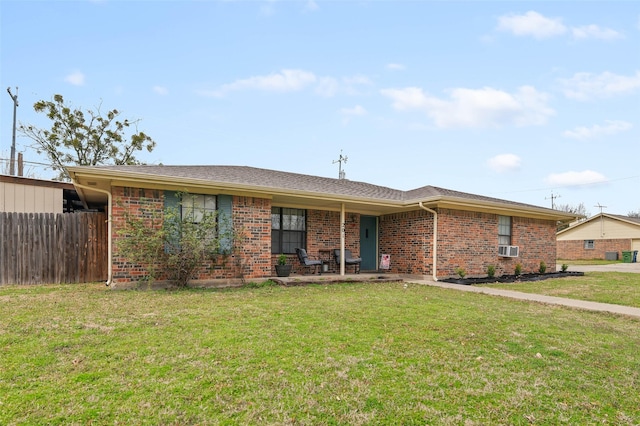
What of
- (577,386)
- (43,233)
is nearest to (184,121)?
(43,233)

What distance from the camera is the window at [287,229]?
35.3ft

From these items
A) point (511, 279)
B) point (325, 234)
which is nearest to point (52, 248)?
point (325, 234)

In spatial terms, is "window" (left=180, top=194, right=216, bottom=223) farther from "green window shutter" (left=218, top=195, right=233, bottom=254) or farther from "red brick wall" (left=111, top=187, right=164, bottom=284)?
"red brick wall" (left=111, top=187, right=164, bottom=284)

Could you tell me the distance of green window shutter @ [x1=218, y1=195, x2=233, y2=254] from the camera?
27.8 ft

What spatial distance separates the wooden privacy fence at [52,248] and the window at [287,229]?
15.1 feet

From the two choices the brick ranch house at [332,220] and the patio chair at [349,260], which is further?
the patio chair at [349,260]

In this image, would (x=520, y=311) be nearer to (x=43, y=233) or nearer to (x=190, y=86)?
(x=43, y=233)

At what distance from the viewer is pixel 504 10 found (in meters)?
8.91

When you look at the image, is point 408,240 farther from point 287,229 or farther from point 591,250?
point 591,250

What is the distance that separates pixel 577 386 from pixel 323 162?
2585cm

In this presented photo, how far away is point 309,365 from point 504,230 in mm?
11461

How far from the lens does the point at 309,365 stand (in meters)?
3.27

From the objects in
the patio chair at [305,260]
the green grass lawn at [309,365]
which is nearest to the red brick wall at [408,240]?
the patio chair at [305,260]

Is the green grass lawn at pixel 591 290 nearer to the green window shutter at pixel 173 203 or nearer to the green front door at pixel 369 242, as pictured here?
the green front door at pixel 369 242
